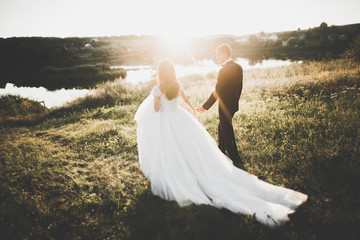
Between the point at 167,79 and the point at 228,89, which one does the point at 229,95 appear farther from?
the point at 167,79

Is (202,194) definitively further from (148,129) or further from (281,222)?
(148,129)

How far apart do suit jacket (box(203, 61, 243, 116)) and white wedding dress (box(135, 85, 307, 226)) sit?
896 mm

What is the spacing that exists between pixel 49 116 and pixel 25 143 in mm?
5914

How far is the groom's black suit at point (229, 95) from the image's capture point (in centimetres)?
388

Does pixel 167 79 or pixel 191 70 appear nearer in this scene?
pixel 167 79

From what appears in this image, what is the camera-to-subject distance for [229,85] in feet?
12.9

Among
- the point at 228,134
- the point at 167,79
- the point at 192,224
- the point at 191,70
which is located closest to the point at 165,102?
the point at 167,79

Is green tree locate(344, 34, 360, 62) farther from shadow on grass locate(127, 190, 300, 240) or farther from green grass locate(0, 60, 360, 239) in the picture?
shadow on grass locate(127, 190, 300, 240)

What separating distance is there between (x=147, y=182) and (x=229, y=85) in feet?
9.66

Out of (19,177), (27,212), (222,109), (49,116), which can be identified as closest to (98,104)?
(49,116)

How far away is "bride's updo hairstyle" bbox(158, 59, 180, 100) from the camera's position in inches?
135

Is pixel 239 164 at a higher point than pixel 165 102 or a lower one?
lower

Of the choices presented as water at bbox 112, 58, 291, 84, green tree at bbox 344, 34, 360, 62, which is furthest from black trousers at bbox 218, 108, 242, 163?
water at bbox 112, 58, 291, 84

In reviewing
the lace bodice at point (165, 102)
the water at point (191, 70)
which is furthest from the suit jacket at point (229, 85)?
the water at point (191, 70)
